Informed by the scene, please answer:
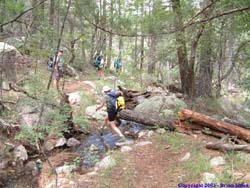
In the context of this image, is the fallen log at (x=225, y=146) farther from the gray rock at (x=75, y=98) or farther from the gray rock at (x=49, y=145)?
the gray rock at (x=75, y=98)

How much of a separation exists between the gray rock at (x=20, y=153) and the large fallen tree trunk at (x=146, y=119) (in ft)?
9.48

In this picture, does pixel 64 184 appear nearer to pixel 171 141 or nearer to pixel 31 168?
pixel 31 168

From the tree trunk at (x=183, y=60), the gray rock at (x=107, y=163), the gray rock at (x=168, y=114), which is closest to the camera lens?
the gray rock at (x=107, y=163)

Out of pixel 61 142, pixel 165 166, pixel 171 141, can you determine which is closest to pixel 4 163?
pixel 61 142

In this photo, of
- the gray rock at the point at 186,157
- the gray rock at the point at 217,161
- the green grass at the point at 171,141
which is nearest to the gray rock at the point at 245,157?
the gray rock at the point at 217,161

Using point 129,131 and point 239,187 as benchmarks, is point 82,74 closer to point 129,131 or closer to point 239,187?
point 129,131

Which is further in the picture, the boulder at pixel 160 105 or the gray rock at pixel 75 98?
the gray rock at pixel 75 98

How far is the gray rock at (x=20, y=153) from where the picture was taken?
750 centimetres

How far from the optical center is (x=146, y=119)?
28.5 ft

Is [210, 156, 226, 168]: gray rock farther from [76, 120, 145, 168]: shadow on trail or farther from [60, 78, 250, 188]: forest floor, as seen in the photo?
[76, 120, 145, 168]: shadow on trail

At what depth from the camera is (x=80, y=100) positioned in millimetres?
11625

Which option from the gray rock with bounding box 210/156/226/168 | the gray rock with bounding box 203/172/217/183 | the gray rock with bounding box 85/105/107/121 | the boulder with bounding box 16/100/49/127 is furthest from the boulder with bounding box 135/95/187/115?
the gray rock with bounding box 203/172/217/183

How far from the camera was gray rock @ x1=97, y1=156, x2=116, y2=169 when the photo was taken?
6383 millimetres

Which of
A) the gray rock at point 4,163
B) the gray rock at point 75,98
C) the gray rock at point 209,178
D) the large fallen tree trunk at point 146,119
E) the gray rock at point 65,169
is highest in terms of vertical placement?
the gray rock at point 75,98
